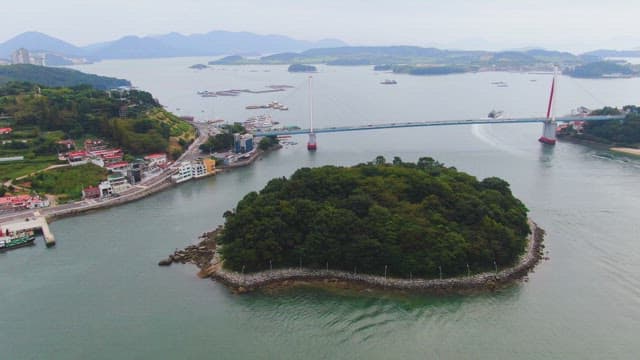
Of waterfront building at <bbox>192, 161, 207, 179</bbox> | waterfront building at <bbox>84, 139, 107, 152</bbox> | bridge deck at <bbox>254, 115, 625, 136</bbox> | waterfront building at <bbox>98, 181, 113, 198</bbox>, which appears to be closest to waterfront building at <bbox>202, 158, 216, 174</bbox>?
waterfront building at <bbox>192, 161, 207, 179</bbox>

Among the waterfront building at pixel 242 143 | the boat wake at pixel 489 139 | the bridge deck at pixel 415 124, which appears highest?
the bridge deck at pixel 415 124

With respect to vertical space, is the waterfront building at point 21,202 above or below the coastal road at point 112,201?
above

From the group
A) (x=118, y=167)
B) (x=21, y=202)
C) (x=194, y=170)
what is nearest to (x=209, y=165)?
(x=194, y=170)

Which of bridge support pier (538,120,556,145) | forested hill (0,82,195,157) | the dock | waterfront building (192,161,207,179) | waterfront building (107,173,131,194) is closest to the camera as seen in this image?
the dock

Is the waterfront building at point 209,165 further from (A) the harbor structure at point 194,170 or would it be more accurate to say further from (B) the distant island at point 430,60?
(B) the distant island at point 430,60

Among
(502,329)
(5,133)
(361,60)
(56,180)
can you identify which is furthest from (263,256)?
(361,60)

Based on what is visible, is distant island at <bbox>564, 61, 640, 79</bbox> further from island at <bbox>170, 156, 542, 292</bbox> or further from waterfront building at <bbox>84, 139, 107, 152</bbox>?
waterfront building at <bbox>84, 139, 107, 152</bbox>

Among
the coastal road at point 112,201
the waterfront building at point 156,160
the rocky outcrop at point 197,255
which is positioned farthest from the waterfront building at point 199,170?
the rocky outcrop at point 197,255
